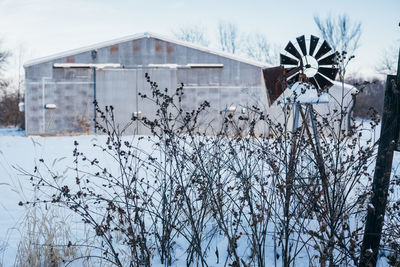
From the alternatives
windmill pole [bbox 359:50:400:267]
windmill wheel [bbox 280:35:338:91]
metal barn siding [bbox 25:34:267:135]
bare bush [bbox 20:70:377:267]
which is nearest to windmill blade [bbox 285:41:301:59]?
windmill wheel [bbox 280:35:338:91]

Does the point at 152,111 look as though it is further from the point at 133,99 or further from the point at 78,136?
the point at 78,136

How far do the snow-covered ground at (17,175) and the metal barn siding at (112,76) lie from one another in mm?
1163

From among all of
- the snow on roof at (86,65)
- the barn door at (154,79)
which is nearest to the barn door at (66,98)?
the snow on roof at (86,65)

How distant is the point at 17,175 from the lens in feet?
25.3

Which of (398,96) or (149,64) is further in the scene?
(149,64)

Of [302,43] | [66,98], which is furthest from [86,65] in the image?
[302,43]

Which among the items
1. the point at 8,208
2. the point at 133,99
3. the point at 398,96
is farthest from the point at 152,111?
the point at 398,96

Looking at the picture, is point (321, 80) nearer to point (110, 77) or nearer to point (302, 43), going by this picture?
point (302, 43)

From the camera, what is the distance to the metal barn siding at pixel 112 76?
1617cm

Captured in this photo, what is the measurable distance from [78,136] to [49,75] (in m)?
2.74

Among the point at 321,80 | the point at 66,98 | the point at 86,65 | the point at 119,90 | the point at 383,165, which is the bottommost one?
the point at 383,165

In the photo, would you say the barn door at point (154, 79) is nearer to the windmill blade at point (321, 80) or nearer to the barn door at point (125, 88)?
the barn door at point (125, 88)

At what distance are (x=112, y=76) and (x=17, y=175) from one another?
9120mm

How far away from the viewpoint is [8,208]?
5.50 m
